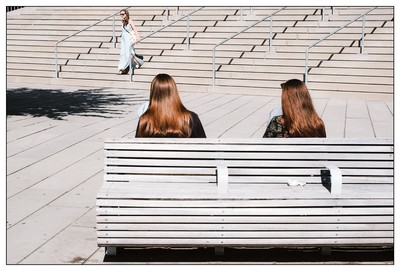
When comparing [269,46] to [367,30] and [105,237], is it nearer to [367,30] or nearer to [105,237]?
[367,30]

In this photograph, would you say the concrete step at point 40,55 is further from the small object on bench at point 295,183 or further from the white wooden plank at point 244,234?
the white wooden plank at point 244,234

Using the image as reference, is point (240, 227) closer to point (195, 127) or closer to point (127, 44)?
→ point (195, 127)

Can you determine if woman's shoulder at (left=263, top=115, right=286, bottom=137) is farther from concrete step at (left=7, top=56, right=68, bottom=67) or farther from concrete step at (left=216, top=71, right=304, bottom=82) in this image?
concrete step at (left=7, top=56, right=68, bottom=67)

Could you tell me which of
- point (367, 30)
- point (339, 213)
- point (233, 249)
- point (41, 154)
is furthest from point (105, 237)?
point (367, 30)

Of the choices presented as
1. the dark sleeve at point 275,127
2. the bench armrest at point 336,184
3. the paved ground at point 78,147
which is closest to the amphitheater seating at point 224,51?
the paved ground at point 78,147

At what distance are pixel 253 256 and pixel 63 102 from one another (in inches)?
432

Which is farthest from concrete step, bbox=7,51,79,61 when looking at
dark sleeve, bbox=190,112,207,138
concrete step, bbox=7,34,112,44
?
dark sleeve, bbox=190,112,207,138

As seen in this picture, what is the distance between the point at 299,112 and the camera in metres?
5.29

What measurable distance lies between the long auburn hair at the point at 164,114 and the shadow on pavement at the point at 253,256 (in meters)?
0.95

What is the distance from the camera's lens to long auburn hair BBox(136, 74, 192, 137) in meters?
5.04

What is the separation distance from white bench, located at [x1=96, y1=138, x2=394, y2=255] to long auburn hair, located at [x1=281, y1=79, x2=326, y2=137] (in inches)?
20.0

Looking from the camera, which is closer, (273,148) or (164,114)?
(273,148)

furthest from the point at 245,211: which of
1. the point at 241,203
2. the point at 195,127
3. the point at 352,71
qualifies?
the point at 352,71

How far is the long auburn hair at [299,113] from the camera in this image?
5.24 m
